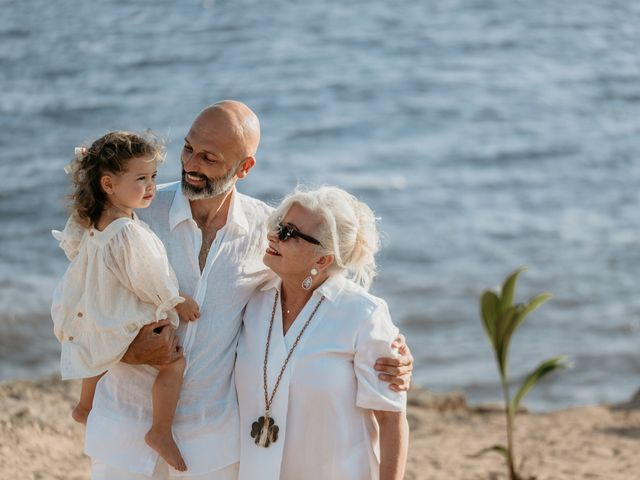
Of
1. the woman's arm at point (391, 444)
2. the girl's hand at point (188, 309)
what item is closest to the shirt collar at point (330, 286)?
the girl's hand at point (188, 309)

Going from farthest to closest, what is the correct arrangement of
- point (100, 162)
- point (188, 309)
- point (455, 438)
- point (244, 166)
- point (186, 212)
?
point (455, 438) → point (244, 166) → point (186, 212) → point (188, 309) → point (100, 162)

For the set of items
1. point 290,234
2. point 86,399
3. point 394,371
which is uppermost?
point 290,234

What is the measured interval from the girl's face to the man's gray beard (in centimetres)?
19

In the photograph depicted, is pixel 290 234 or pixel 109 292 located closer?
pixel 109 292

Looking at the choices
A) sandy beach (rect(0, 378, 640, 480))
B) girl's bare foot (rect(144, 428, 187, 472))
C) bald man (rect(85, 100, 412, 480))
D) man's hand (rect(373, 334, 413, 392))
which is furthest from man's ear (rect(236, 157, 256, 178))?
sandy beach (rect(0, 378, 640, 480))

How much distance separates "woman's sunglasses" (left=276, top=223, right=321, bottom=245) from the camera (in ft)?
12.5

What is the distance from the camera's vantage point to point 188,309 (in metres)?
3.78

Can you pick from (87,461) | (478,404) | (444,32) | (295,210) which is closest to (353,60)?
(444,32)

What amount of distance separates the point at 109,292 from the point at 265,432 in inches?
26.0

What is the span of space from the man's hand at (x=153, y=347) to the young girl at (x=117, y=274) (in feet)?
0.07

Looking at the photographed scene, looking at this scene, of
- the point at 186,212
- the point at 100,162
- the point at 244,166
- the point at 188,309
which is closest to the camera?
the point at 100,162

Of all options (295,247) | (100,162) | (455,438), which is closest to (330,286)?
(295,247)

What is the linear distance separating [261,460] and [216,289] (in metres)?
0.57

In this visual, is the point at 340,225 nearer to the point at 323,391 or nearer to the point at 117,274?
the point at 323,391
